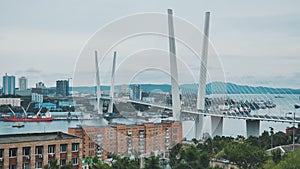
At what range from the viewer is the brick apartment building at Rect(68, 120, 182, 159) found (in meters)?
5.98

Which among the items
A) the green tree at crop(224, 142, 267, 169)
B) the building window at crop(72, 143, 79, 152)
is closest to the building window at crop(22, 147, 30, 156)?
the building window at crop(72, 143, 79, 152)

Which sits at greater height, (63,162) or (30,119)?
(63,162)

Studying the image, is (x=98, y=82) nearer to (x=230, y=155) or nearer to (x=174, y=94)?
(x=174, y=94)

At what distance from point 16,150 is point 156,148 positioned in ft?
7.82

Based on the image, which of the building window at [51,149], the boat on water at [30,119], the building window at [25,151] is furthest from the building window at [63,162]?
the boat on water at [30,119]

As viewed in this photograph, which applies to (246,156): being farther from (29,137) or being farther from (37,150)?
(29,137)

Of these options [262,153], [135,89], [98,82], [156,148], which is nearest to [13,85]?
[98,82]

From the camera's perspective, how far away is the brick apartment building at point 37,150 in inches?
164

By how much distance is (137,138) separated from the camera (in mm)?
6168

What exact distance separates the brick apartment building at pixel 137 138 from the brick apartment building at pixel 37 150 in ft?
3.75

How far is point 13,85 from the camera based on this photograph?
2238 centimetres

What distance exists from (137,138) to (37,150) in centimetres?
207

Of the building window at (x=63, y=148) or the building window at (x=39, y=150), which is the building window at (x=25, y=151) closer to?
the building window at (x=39, y=150)

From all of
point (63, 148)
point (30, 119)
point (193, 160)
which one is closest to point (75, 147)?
point (63, 148)
